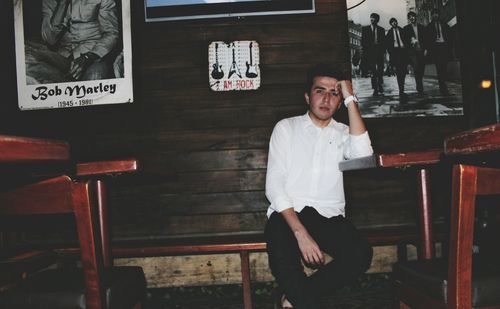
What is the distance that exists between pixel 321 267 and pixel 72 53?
3.05m

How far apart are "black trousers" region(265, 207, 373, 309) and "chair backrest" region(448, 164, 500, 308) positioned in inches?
29.7

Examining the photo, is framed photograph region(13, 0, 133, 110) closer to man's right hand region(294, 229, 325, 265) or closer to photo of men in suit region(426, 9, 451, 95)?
man's right hand region(294, 229, 325, 265)

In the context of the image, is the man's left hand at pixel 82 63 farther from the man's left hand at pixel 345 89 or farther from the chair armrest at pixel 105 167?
the man's left hand at pixel 345 89

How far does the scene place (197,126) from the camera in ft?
11.5

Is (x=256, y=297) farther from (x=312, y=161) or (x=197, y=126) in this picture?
(x=197, y=126)

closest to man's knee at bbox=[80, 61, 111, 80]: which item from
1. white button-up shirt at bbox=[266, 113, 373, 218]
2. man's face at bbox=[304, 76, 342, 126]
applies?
white button-up shirt at bbox=[266, 113, 373, 218]

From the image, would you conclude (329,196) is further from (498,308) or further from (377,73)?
(377,73)

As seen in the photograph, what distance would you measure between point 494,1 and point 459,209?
3.61 meters

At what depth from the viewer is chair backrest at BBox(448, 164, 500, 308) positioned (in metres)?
1.14

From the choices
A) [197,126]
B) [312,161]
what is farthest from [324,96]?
[197,126]

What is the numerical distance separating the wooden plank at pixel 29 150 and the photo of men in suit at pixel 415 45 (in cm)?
338

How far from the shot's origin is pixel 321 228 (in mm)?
2238

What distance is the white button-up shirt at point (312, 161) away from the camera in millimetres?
2447

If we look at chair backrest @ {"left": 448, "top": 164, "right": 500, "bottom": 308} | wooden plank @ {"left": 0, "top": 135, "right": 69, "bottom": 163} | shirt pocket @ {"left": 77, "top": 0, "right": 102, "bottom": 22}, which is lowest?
chair backrest @ {"left": 448, "top": 164, "right": 500, "bottom": 308}
